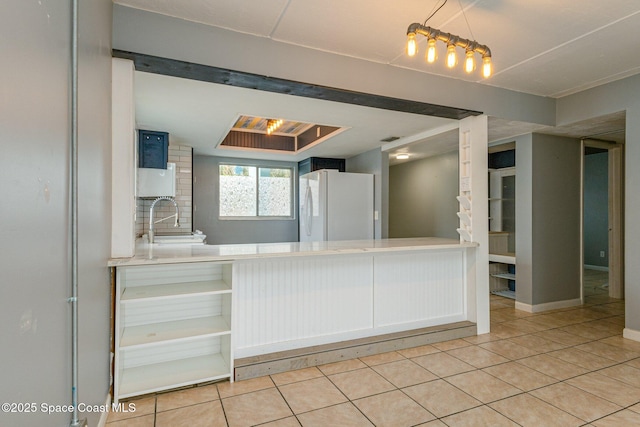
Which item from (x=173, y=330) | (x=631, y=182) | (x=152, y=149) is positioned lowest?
(x=173, y=330)

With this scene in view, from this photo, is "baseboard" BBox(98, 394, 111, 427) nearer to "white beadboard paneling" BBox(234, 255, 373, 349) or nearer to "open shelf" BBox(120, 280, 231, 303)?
"open shelf" BBox(120, 280, 231, 303)

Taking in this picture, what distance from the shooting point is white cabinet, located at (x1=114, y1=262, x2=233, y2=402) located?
2.20 m

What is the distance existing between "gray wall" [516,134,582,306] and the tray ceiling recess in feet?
8.41

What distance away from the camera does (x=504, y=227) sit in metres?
5.56

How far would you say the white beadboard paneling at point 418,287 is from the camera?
310 centimetres

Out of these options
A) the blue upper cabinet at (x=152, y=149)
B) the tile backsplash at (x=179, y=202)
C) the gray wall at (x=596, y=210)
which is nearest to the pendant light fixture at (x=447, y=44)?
the blue upper cabinet at (x=152, y=149)

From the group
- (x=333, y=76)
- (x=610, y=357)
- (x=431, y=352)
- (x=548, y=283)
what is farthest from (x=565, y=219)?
(x=333, y=76)

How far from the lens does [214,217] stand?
5.83m

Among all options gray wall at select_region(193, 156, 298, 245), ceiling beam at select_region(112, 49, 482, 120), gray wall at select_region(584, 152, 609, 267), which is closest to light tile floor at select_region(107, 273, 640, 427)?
ceiling beam at select_region(112, 49, 482, 120)

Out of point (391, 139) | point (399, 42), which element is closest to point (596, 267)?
point (391, 139)

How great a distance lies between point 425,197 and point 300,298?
4.27 m

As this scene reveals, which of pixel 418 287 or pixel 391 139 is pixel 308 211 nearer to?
pixel 391 139

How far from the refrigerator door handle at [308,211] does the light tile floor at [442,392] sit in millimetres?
2743

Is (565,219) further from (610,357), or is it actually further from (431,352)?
(431,352)
